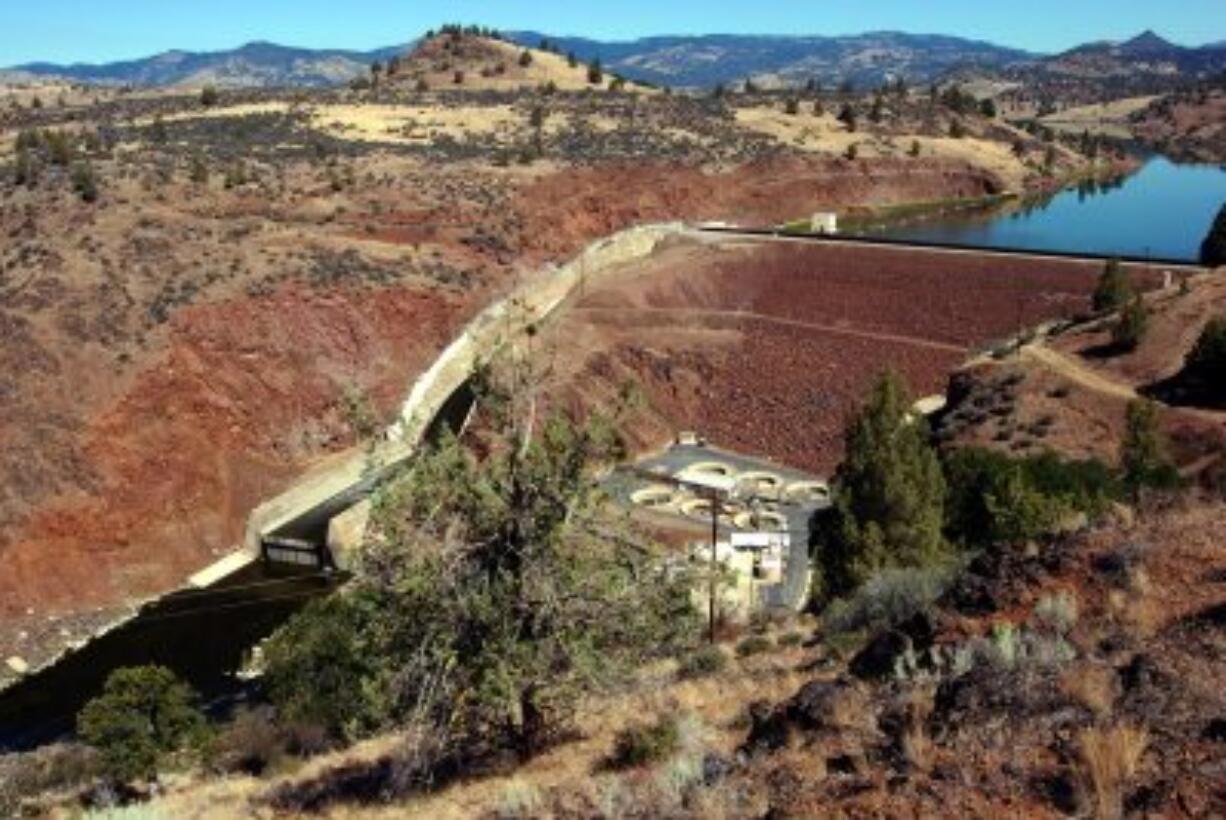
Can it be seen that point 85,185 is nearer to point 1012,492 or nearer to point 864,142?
point 1012,492

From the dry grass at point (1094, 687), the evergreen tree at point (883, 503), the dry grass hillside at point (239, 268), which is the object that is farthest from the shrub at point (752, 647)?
the dry grass at point (1094, 687)

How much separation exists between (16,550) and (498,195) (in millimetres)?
33394

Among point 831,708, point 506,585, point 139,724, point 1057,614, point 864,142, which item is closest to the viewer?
point 831,708

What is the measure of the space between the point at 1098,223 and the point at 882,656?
86208mm

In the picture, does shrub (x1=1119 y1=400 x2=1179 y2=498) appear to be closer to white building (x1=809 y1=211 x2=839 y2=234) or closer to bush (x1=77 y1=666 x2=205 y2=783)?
bush (x1=77 y1=666 x2=205 y2=783)

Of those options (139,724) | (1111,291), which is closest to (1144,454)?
(1111,291)

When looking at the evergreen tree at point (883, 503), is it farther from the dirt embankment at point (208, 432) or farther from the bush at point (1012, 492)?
the dirt embankment at point (208, 432)

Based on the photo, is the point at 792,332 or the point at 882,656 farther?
the point at 792,332

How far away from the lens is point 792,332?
53812mm

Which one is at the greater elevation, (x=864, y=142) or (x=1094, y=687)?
(x=864, y=142)

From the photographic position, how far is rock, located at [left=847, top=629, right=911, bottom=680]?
41.2 ft

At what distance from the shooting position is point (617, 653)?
14.9 meters

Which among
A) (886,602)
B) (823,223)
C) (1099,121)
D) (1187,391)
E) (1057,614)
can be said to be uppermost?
(1099,121)

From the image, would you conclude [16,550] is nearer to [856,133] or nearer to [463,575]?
[463,575]
